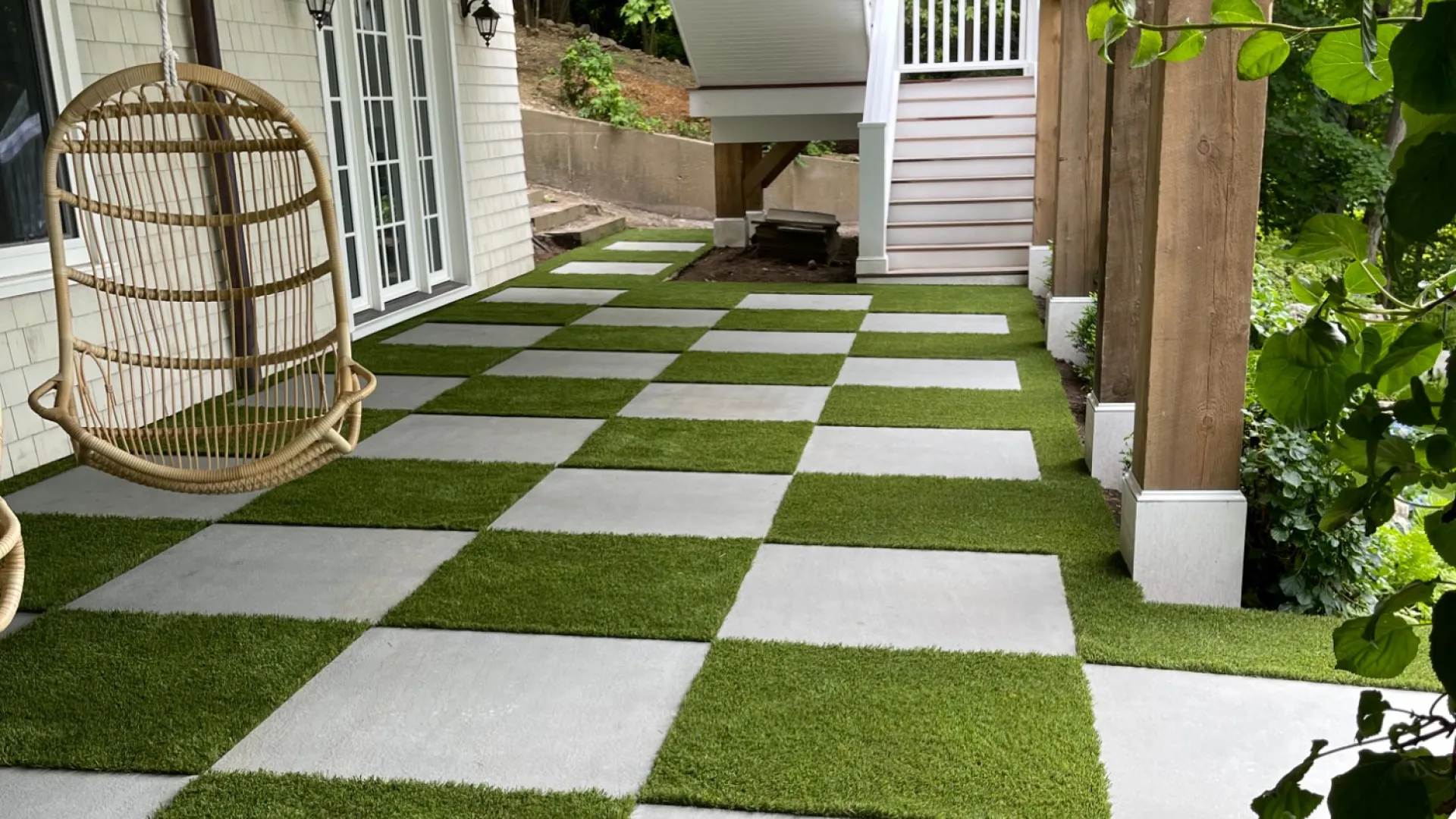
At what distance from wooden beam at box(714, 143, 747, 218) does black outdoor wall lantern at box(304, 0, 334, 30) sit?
14.6ft

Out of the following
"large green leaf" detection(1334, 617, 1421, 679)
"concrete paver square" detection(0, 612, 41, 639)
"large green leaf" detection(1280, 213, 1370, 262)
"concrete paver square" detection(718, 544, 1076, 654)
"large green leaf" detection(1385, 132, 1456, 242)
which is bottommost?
"concrete paver square" detection(718, 544, 1076, 654)

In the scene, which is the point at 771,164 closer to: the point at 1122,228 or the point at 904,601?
the point at 1122,228

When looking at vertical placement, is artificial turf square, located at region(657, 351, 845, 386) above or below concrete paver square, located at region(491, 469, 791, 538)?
below

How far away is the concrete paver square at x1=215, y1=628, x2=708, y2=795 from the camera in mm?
2303

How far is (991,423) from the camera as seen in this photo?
4797 mm

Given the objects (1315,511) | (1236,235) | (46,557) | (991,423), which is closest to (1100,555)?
(1315,511)

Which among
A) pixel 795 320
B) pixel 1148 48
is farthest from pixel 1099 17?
pixel 795 320

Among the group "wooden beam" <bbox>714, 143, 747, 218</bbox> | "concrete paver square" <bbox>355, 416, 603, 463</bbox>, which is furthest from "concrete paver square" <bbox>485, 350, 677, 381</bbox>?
"wooden beam" <bbox>714, 143, 747, 218</bbox>

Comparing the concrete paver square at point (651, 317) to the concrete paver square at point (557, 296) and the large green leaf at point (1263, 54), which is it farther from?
the large green leaf at point (1263, 54)

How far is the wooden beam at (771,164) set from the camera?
33.8ft

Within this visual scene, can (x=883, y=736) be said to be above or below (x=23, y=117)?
below

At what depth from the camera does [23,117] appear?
4.38 m

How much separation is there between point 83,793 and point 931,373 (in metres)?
4.24

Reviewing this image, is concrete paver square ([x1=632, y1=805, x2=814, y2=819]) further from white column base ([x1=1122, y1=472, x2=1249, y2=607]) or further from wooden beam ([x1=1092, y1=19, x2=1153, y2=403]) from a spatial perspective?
wooden beam ([x1=1092, y1=19, x2=1153, y2=403])
